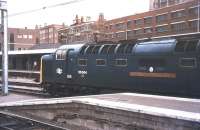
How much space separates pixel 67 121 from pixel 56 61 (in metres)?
10.9

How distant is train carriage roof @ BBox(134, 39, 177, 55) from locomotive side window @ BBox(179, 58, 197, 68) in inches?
29.4

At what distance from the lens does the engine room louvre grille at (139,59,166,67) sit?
1563 cm

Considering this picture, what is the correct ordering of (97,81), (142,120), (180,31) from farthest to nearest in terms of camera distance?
(180,31)
(97,81)
(142,120)

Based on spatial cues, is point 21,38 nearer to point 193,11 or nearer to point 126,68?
point 193,11

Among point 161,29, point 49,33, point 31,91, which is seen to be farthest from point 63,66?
point 49,33

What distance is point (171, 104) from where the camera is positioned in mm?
10359

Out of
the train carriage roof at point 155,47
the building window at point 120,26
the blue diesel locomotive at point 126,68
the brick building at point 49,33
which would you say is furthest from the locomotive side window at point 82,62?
the brick building at point 49,33

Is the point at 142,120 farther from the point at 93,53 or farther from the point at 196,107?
the point at 93,53

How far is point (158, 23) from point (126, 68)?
257 feet

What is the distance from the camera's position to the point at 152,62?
16.2m

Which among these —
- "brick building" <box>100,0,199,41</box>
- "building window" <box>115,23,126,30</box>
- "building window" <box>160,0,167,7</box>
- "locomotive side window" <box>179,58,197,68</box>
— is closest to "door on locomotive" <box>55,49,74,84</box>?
"locomotive side window" <box>179,58,197,68</box>

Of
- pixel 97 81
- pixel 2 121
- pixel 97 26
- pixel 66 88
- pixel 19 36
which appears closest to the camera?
pixel 2 121

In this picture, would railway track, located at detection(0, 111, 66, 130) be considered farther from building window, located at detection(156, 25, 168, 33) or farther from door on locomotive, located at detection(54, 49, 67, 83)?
building window, located at detection(156, 25, 168, 33)

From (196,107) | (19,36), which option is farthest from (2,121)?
(19,36)
